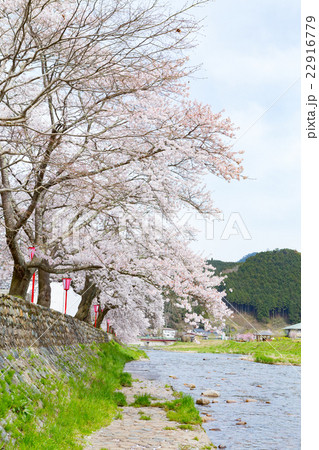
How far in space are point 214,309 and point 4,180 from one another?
23.8 feet

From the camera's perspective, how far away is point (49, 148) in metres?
10.9

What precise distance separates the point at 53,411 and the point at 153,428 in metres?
2.29

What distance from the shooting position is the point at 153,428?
Answer: 27.7 feet

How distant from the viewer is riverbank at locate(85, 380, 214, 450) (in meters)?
7.15

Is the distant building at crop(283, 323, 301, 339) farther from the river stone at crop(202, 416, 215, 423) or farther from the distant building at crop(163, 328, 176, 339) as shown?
the river stone at crop(202, 416, 215, 423)

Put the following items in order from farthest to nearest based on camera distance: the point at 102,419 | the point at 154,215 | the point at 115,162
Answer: the point at 154,215
the point at 115,162
the point at 102,419

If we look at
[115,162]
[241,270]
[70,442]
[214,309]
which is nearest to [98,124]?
[115,162]

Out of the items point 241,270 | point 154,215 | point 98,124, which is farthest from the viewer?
point 241,270

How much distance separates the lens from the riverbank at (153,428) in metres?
7.15

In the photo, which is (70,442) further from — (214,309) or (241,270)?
(241,270)

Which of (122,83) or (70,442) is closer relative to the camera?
(70,442)

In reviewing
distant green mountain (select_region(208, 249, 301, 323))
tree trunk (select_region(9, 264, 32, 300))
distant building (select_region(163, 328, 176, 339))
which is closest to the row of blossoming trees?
tree trunk (select_region(9, 264, 32, 300))

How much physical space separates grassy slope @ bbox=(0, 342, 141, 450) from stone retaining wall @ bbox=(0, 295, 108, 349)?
3.23 feet

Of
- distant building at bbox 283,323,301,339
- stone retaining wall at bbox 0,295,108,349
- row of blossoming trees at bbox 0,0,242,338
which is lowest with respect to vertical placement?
distant building at bbox 283,323,301,339
